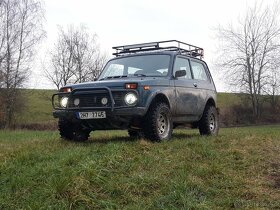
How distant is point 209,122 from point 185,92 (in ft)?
5.07

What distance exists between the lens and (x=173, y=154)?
248 inches

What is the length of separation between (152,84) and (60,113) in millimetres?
1827

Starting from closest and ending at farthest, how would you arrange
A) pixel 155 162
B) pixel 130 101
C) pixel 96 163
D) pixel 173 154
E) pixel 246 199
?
pixel 246 199
pixel 96 163
pixel 155 162
pixel 173 154
pixel 130 101

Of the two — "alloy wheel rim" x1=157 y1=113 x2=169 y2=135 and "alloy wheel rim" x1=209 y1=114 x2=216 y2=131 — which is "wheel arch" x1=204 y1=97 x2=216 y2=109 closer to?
"alloy wheel rim" x1=209 y1=114 x2=216 y2=131

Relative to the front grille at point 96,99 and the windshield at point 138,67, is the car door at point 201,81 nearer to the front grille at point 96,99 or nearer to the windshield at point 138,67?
the windshield at point 138,67

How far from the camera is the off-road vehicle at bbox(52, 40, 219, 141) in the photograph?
7.16 meters

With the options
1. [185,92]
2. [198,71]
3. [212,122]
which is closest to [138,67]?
[185,92]

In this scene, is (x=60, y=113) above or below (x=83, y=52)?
below

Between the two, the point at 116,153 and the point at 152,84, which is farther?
the point at 152,84

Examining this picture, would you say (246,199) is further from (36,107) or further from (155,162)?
(36,107)

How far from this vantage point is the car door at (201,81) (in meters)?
9.52

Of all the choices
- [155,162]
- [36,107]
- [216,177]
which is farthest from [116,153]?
[36,107]

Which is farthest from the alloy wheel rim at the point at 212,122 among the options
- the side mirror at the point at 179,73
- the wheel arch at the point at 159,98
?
the wheel arch at the point at 159,98

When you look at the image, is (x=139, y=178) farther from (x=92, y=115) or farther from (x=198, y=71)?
(x=198, y=71)
